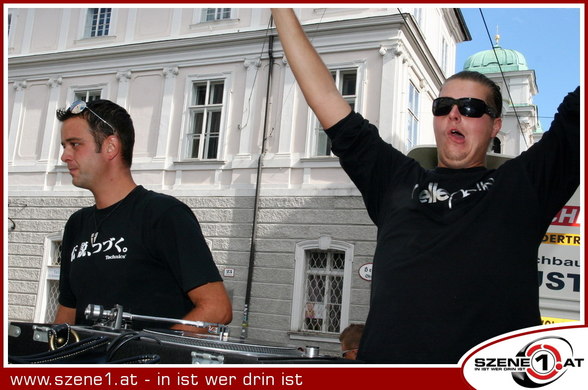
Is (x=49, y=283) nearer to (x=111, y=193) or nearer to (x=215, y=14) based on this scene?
(x=215, y=14)

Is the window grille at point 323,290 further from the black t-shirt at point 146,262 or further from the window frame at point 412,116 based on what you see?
the black t-shirt at point 146,262

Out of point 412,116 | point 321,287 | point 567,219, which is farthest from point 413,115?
point 567,219

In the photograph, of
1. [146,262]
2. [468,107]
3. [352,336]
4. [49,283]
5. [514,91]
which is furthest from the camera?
[514,91]

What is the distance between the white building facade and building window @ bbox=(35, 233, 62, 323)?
3cm

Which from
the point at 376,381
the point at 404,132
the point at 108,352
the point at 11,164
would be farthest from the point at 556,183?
the point at 11,164

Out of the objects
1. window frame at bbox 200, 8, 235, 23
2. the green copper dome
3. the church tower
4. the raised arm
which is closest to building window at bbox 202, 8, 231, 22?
window frame at bbox 200, 8, 235, 23

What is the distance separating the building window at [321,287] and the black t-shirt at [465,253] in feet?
33.6

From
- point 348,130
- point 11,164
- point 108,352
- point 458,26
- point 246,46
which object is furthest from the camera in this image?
point 458,26

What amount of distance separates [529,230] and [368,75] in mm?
11434

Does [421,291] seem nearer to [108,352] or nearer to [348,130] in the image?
[348,130]

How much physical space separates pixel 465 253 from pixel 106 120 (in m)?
1.49

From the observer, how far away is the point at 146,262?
2.07 meters

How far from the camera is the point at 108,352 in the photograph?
1.28 m

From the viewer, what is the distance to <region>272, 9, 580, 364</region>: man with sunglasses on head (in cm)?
131
